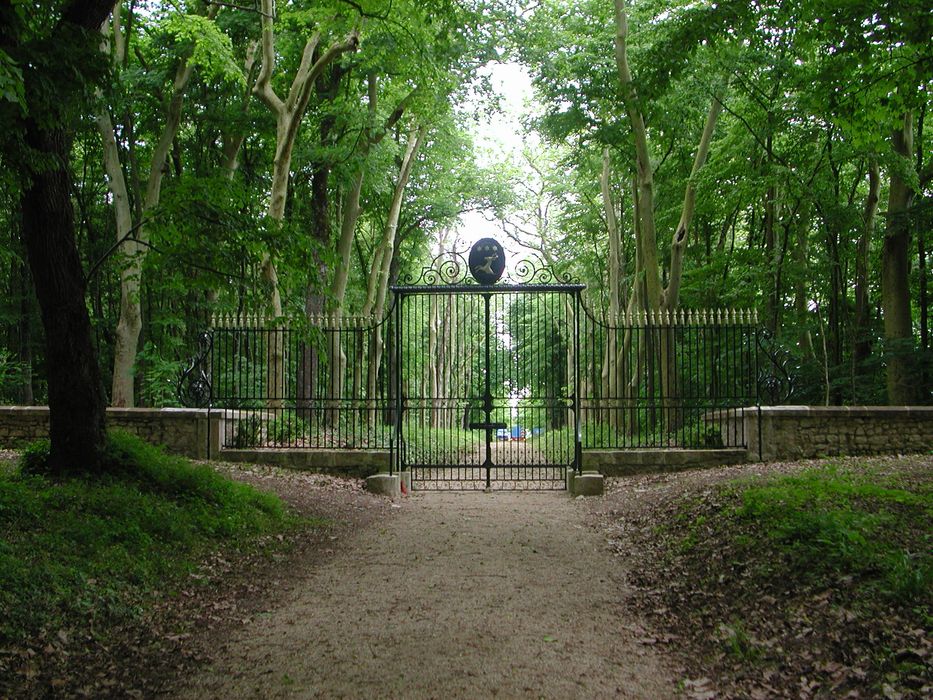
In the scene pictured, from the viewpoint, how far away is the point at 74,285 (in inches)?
286

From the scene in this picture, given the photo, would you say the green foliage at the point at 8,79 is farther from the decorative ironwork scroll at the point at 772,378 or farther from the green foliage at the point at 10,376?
the green foliage at the point at 10,376

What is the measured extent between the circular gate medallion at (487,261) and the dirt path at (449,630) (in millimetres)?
4731

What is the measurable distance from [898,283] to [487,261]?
8.74m

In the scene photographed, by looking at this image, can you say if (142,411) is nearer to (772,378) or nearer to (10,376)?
(10,376)

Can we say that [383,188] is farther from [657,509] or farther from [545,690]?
[545,690]

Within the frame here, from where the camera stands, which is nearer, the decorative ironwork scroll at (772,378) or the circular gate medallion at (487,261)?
the circular gate medallion at (487,261)

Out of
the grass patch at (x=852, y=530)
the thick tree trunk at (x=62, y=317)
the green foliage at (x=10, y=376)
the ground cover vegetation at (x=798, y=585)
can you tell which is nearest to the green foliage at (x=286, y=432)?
the thick tree trunk at (x=62, y=317)

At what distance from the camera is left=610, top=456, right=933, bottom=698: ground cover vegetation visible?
3869 mm

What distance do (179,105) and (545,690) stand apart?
1418 centimetres

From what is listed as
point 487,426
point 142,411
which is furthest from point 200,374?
point 487,426

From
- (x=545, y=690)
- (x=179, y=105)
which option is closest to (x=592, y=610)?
(x=545, y=690)

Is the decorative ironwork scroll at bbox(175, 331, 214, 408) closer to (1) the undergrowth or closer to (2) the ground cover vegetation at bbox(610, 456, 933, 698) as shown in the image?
(2) the ground cover vegetation at bbox(610, 456, 933, 698)

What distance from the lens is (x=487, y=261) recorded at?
38.2ft

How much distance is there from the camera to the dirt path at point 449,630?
13.0 ft
